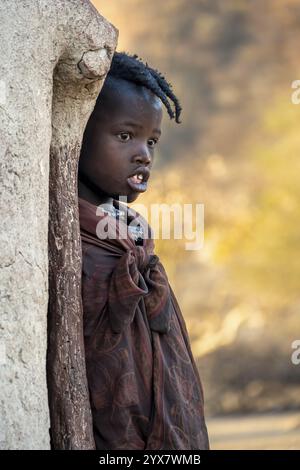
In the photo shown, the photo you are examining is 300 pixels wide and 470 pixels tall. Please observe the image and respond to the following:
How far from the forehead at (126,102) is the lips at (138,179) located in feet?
0.49

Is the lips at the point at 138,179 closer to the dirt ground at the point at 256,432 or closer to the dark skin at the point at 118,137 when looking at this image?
the dark skin at the point at 118,137

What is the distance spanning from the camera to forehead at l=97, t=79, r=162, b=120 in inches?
103

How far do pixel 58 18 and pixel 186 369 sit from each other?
3.13 ft

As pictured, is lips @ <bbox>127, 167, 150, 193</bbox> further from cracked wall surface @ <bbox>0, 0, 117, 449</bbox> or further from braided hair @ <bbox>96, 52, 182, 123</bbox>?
cracked wall surface @ <bbox>0, 0, 117, 449</bbox>

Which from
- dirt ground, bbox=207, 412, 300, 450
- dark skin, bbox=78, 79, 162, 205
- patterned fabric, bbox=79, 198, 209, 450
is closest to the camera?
patterned fabric, bbox=79, 198, 209, 450

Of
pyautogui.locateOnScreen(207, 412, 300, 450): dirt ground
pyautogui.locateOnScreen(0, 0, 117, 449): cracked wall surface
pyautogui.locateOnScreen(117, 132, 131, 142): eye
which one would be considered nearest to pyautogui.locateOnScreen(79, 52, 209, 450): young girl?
pyautogui.locateOnScreen(117, 132, 131, 142): eye

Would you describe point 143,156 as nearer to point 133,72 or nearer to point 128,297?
point 133,72

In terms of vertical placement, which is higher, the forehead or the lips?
the forehead

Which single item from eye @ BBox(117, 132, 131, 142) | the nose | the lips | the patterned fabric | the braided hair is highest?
the braided hair

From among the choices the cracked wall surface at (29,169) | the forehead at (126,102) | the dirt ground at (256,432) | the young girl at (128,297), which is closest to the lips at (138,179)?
the young girl at (128,297)

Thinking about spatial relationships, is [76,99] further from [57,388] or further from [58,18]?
[57,388]

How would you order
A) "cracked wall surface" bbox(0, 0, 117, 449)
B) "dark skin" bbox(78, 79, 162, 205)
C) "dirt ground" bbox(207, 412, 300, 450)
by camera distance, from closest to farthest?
1. "cracked wall surface" bbox(0, 0, 117, 449)
2. "dark skin" bbox(78, 79, 162, 205)
3. "dirt ground" bbox(207, 412, 300, 450)

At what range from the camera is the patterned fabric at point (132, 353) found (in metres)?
2.34

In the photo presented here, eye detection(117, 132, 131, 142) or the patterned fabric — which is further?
eye detection(117, 132, 131, 142)
